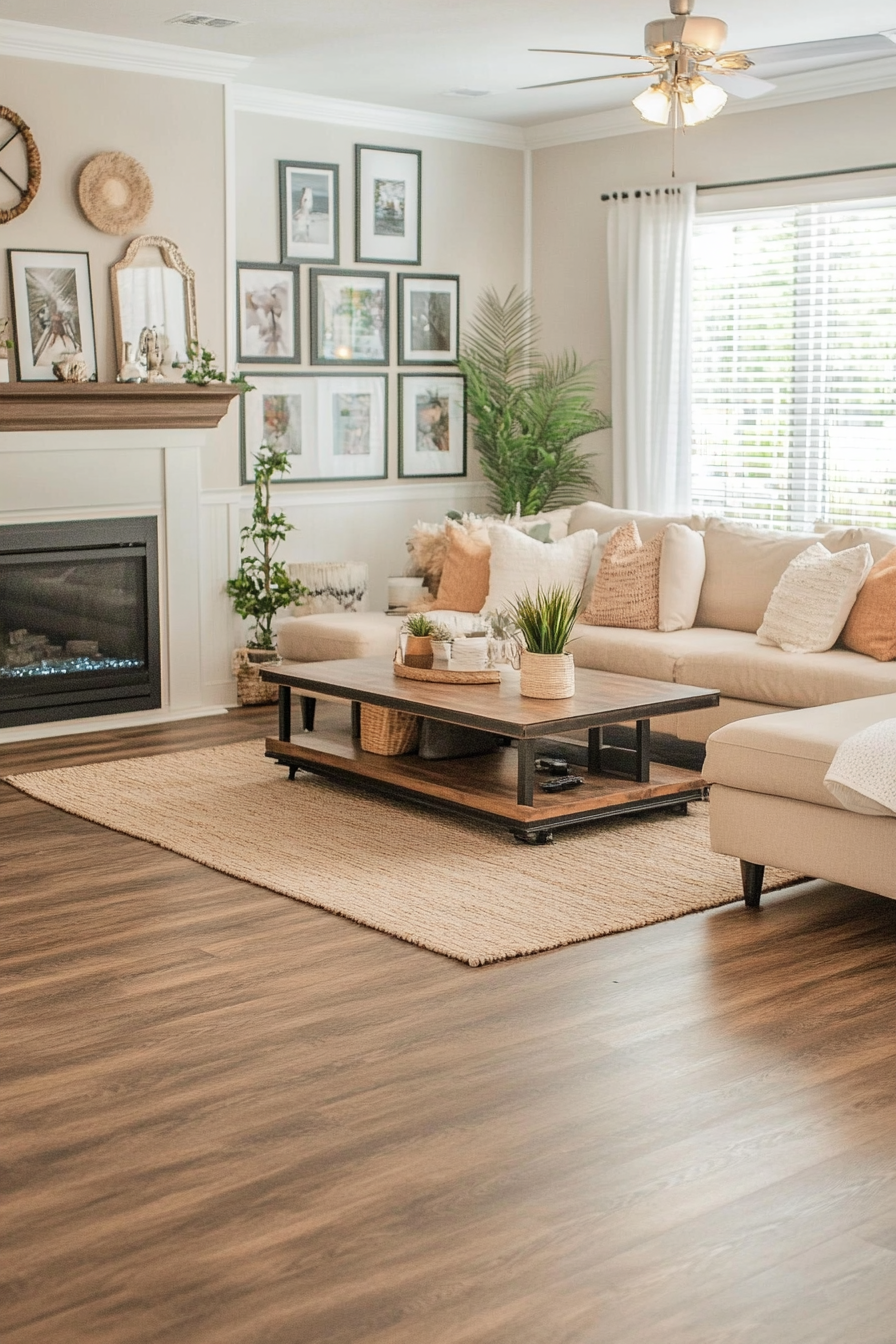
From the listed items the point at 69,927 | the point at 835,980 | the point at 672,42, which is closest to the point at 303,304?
the point at 672,42

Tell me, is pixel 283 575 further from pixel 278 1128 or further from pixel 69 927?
pixel 278 1128

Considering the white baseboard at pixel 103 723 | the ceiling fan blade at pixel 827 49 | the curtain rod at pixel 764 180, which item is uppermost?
the curtain rod at pixel 764 180

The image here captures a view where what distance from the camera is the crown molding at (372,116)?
698cm

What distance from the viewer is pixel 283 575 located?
6.95 m

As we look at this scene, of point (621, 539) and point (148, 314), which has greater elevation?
point (148, 314)

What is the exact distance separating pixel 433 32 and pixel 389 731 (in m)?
2.82

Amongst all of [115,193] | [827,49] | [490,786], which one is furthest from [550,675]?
[115,193]

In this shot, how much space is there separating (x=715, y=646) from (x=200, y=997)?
2852mm

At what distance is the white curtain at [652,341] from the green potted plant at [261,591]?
1822 mm

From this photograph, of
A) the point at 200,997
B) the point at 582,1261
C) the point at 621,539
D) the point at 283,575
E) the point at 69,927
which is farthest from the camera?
the point at 283,575

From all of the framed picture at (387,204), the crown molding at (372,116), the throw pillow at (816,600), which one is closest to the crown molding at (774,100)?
the crown molding at (372,116)

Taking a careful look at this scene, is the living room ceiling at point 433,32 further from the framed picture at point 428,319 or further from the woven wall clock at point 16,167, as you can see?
the framed picture at point 428,319

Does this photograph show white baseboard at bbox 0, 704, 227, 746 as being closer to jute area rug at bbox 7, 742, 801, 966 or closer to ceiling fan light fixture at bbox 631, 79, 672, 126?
jute area rug at bbox 7, 742, 801, 966

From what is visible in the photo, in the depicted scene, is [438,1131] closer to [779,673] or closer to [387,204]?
[779,673]
